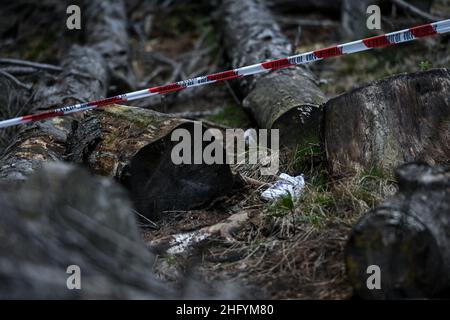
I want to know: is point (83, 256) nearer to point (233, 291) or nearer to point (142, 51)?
point (233, 291)

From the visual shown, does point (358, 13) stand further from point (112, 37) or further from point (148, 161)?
point (148, 161)

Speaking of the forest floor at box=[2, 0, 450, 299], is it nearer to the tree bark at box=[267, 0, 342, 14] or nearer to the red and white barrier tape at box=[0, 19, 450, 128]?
the red and white barrier tape at box=[0, 19, 450, 128]

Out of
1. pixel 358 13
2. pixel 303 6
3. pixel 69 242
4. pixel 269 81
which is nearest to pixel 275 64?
pixel 269 81

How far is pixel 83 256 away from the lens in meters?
1.76

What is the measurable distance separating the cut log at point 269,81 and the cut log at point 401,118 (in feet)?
2.02

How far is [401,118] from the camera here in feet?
9.48

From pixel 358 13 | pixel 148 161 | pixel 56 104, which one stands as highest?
pixel 358 13

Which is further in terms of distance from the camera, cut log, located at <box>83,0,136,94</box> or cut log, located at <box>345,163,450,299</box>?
cut log, located at <box>83,0,136,94</box>

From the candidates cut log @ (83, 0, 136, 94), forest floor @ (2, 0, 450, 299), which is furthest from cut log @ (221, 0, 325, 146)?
cut log @ (83, 0, 136, 94)

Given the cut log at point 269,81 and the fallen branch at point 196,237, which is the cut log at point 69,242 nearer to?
the fallen branch at point 196,237

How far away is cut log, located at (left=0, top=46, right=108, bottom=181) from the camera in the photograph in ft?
10.2

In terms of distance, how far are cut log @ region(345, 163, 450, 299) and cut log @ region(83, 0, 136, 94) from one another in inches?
152

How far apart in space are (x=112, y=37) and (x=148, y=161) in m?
3.58
